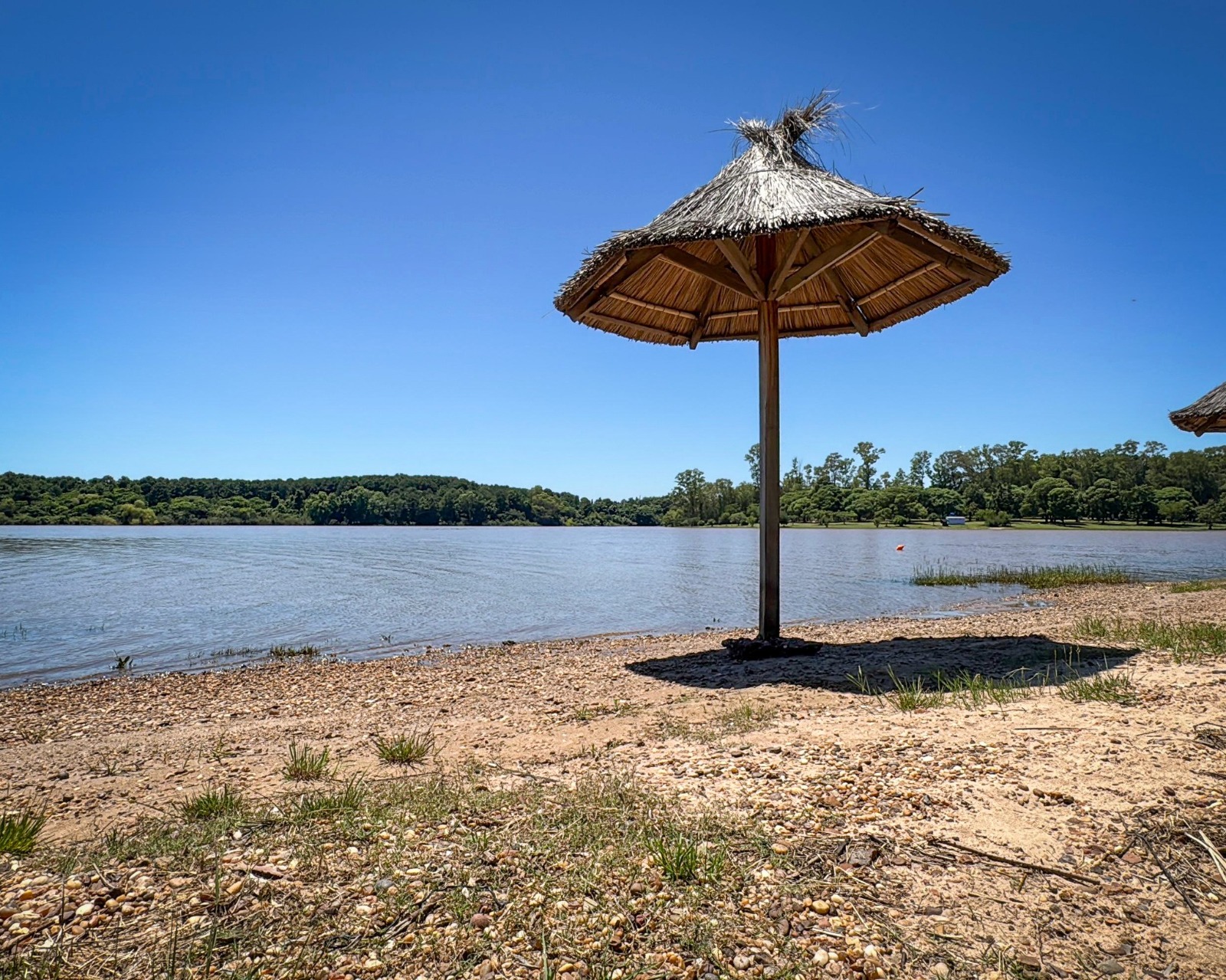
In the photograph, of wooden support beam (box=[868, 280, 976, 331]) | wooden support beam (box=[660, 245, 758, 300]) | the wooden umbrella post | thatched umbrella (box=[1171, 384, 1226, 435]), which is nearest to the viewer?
wooden support beam (box=[660, 245, 758, 300])

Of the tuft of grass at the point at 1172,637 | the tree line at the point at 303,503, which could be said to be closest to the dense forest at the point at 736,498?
the tree line at the point at 303,503

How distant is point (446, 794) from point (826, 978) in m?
2.14

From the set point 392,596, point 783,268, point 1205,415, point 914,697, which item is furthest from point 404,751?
point 392,596

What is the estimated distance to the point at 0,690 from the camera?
896 centimetres

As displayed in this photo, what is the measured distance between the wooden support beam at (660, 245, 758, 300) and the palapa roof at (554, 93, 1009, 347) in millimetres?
16

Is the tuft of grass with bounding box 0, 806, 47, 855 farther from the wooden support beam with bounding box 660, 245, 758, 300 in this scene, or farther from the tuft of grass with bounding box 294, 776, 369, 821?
the wooden support beam with bounding box 660, 245, 758, 300

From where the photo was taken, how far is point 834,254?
23.4 feet

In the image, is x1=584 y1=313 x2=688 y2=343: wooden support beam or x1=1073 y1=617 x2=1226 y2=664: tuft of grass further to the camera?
x1=584 y1=313 x2=688 y2=343: wooden support beam

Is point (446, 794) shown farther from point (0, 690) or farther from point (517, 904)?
point (0, 690)

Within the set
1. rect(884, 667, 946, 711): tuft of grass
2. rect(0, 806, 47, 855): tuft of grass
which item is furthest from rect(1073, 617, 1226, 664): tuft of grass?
rect(0, 806, 47, 855): tuft of grass

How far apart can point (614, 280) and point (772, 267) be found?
1895 millimetres

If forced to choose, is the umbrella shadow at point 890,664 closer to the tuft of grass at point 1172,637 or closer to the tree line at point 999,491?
the tuft of grass at point 1172,637

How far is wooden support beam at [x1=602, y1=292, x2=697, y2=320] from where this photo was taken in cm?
888

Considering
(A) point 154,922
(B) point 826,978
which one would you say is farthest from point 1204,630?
(A) point 154,922
